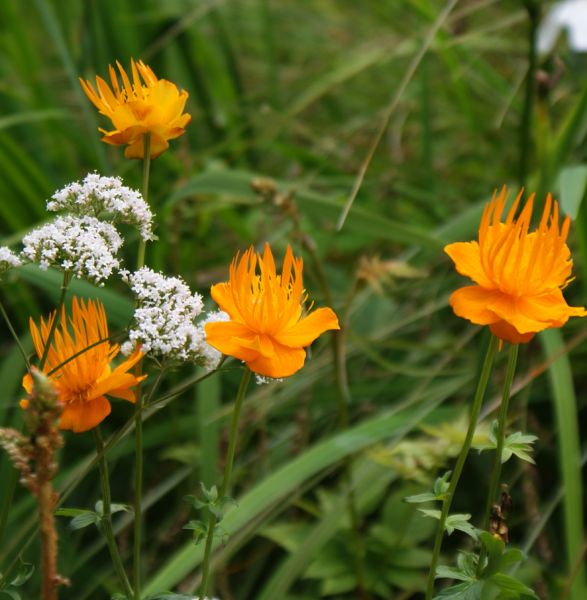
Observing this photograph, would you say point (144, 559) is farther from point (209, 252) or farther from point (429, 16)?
point (429, 16)

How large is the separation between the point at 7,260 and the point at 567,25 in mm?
1418

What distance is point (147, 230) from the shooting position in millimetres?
565

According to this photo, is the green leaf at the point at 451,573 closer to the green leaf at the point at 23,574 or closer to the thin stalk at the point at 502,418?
the thin stalk at the point at 502,418

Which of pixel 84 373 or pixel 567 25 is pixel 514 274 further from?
pixel 567 25

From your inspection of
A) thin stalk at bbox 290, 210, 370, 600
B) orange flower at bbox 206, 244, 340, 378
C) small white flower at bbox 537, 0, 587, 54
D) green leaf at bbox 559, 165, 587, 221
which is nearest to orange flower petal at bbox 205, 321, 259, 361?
orange flower at bbox 206, 244, 340, 378

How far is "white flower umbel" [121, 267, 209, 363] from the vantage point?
1.76 ft

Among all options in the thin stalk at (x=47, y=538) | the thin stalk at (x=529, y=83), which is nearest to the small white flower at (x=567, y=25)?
the thin stalk at (x=529, y=83)

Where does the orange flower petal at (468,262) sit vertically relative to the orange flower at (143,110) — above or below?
below

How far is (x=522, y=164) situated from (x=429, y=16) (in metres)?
0.42

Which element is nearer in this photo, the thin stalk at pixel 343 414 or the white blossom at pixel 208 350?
the white blossom at pixel 208 350

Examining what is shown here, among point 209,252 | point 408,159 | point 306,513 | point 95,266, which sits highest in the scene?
point 408,159

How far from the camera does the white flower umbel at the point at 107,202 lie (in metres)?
0.57

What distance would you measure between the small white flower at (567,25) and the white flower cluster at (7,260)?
131cm

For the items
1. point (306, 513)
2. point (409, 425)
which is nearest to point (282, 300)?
point (409, 425)
